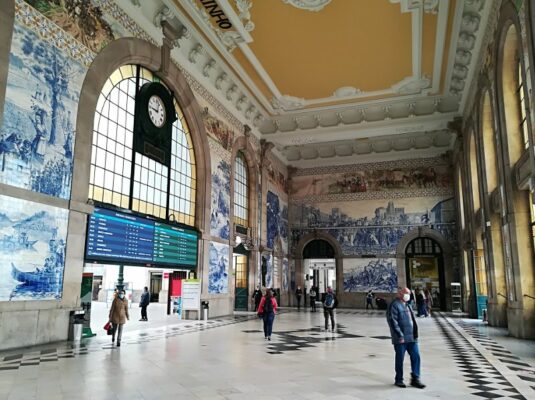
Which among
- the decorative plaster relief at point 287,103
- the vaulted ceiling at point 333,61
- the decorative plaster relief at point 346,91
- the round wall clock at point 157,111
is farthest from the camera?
the decorative plaster relief at point 287,103

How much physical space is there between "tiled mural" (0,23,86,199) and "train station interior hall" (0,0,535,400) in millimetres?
43

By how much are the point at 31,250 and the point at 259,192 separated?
14.0 m

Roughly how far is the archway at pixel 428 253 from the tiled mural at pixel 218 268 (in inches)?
459

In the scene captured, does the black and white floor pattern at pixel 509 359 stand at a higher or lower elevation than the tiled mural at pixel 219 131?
lower

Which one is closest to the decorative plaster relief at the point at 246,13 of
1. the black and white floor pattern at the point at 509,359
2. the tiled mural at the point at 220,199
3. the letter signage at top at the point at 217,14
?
the letter signage at top at the point at 217,14

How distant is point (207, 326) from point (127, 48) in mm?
8424

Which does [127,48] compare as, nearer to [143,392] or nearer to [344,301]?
[143,392]

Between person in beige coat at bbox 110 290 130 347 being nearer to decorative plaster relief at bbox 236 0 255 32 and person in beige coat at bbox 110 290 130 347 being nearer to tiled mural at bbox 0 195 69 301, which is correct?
tiled mural at bbox 0 195 69 301

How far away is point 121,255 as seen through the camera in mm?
11430

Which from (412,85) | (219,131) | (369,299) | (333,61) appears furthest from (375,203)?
(219,131)

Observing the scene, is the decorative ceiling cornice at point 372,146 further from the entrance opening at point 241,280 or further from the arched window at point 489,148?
the entrance opening at point 241,280

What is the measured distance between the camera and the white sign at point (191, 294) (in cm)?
1471

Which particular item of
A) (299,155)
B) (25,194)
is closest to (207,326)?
(25,194)

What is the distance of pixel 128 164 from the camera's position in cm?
1223
